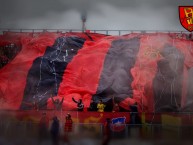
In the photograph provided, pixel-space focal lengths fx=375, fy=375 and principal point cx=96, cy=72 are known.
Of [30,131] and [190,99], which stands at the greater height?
[190,99]

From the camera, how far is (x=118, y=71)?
886 inches

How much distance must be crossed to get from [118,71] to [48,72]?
167 inches

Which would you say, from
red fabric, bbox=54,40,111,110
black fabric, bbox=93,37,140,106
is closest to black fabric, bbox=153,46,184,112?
black fabric, bbox=93,37,140,106

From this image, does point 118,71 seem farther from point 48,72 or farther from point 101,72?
point 48,72

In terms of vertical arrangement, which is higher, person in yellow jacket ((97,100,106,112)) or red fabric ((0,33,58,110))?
red fabric ((0,33,58,110))

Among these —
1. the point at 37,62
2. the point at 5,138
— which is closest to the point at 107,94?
the point at 37,62

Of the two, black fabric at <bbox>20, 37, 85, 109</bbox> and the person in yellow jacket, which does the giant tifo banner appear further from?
the person in yellow jacket

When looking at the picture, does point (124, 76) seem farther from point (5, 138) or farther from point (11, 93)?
point (5, 138)

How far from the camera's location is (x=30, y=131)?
16.4m

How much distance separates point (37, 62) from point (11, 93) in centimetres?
275

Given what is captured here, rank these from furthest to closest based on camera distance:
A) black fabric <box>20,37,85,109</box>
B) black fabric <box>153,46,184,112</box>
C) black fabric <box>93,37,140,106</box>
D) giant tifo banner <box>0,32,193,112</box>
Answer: black fabric <box>20,37,85,109</box> < black fabric <box>93,37,140,106</box> < giant tifo banner <box>0,32,193,112</box> < black fabric <box>153,46,184,112</box>

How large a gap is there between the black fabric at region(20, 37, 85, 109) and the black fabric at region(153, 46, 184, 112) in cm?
583

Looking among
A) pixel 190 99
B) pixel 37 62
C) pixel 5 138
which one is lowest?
pixel 5 138

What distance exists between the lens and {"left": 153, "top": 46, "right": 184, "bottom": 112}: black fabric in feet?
66.3
